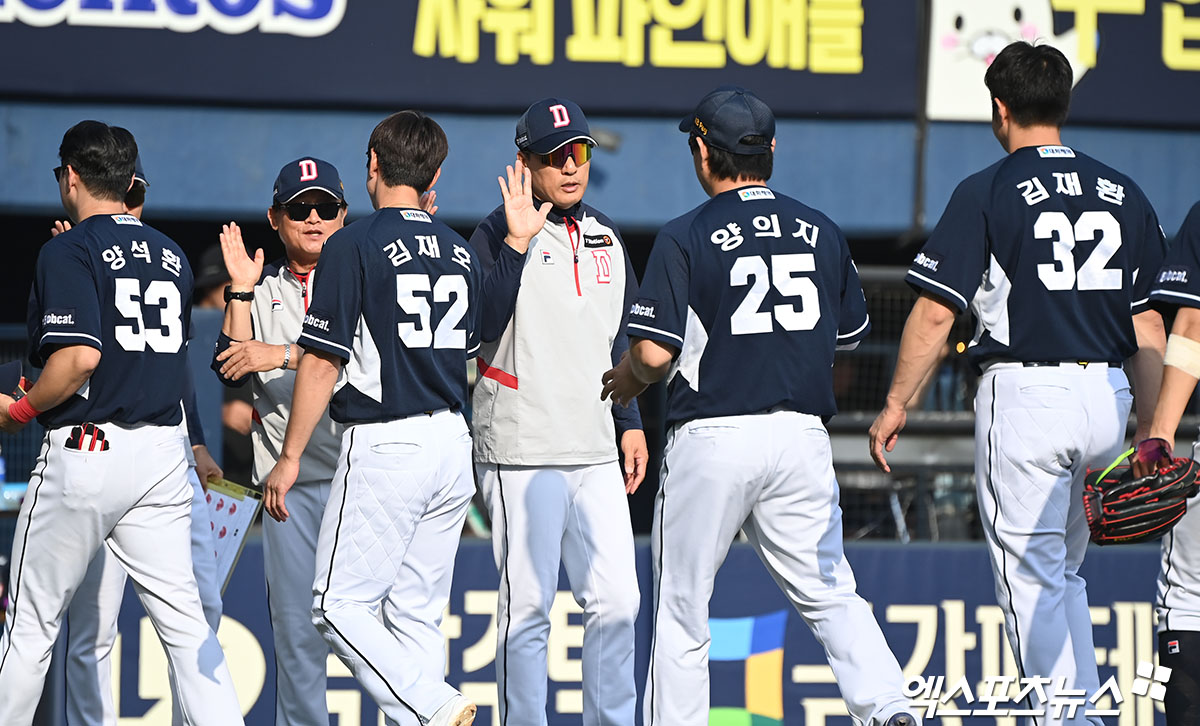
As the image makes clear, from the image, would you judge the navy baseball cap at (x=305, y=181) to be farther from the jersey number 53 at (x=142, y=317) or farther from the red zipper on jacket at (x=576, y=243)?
the red zipper on jacket at (x=576, y=243)

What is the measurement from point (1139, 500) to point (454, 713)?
6.96 feet

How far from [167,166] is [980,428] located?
5.84 metres

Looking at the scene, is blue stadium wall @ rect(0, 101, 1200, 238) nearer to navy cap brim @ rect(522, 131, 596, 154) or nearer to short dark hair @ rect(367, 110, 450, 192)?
navy cap brim @ rect(522, 131, 596, 154)

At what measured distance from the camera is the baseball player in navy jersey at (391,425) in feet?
14.7

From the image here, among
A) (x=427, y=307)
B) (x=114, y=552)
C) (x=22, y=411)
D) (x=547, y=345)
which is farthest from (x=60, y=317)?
(x=547, y=345)

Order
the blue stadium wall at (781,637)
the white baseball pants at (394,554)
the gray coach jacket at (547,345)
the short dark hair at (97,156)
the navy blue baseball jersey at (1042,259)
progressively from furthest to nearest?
the blue stadium wall at (781,637) → the gray coach jacket at (547,345) → the short dark hair at (97,156) → the navy blue baseball jersey at (1042,259) → the white baseball pants at (394,554)

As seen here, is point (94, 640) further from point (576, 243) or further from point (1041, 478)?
point (1041, 478)

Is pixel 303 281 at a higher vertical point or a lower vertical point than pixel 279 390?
higher

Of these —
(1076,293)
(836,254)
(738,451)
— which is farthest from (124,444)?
(1076,293)

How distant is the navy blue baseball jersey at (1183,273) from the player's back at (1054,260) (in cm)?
12

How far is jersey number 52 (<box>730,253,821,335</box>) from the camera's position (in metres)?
4.47

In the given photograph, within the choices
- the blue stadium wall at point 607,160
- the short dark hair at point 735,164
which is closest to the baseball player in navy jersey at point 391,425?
the short dark hair at point 735,164

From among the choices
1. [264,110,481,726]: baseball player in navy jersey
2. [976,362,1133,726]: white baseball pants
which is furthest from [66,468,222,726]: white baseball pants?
[976,362,1133,726]: white baseball pants

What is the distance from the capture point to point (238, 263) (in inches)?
208
